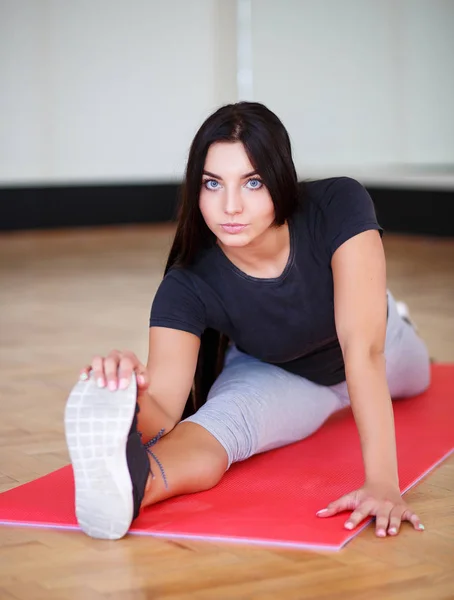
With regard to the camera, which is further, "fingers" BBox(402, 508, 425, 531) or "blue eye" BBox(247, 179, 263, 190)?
"blue eye" BBox(247, 179, 263, 190)

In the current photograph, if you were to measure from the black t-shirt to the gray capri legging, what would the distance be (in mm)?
121

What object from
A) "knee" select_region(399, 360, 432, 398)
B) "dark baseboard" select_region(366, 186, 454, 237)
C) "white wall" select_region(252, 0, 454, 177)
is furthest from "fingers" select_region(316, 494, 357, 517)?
"white wall" select_region(252, 0, 454, 177)

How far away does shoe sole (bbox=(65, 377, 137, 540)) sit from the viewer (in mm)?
1536

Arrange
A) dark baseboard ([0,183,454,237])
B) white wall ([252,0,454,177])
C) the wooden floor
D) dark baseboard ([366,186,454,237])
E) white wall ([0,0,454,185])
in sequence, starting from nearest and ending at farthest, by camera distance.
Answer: the wooden floor → dark baseboard ([366,186,454,237]) → dark baseboard ([0,183,454,237]) → white wall ([252,0,454,177]) → white wall ([0,0,454,185])

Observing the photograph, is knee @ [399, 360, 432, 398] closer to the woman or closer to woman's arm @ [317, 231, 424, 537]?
the woman

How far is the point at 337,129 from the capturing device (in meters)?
7.89

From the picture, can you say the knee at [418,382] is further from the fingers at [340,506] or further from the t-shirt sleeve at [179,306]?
the fingers at [340,506]

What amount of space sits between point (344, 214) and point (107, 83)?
21.5 ft

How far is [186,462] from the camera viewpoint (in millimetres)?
1814

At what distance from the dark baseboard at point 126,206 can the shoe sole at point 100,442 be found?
18.1 feet

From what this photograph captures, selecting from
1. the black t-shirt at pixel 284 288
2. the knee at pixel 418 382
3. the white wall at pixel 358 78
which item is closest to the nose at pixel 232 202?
the black t-shirt at pixel 284 288

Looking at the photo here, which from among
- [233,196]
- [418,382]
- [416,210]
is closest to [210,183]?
[233,196]

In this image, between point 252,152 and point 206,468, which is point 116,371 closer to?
point 206,468

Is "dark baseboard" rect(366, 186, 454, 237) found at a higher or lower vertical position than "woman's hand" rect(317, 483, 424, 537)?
lower
